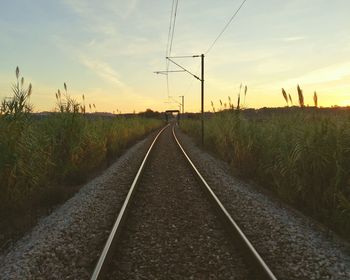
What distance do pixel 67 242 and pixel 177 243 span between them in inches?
67.9

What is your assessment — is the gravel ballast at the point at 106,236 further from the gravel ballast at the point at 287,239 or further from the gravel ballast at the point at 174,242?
the gravel ballast at the point at 174,242

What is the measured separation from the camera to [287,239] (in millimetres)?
5906

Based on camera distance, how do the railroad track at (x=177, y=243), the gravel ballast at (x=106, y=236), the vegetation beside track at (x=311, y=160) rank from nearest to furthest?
the railroad track at (x=177, y=243) < the gravel ballast at (x=106, y=236) < the vegetation beside track at (x=311, y=160)

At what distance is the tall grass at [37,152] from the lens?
7.14 metres

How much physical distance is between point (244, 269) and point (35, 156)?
5.06 meters

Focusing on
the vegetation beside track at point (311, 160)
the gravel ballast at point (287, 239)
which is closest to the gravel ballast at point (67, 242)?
the gravel ballast at point (287, 239)

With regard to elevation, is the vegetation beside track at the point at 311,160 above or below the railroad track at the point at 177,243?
above

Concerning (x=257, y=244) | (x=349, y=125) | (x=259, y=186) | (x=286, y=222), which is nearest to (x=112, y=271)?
(x=257, y=244)

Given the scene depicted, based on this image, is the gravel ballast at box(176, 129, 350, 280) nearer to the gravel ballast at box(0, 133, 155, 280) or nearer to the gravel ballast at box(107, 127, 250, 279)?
the gravel ballast at box(107, 127, 250, 279)

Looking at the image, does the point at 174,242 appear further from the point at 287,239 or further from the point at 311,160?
the point at 311,160

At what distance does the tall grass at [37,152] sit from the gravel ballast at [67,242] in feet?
2.44

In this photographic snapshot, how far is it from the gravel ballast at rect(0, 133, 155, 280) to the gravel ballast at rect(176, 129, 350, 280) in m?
2.47

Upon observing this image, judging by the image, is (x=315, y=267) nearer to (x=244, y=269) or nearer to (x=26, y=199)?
(x=244, y=269)

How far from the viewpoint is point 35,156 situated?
7770mm
